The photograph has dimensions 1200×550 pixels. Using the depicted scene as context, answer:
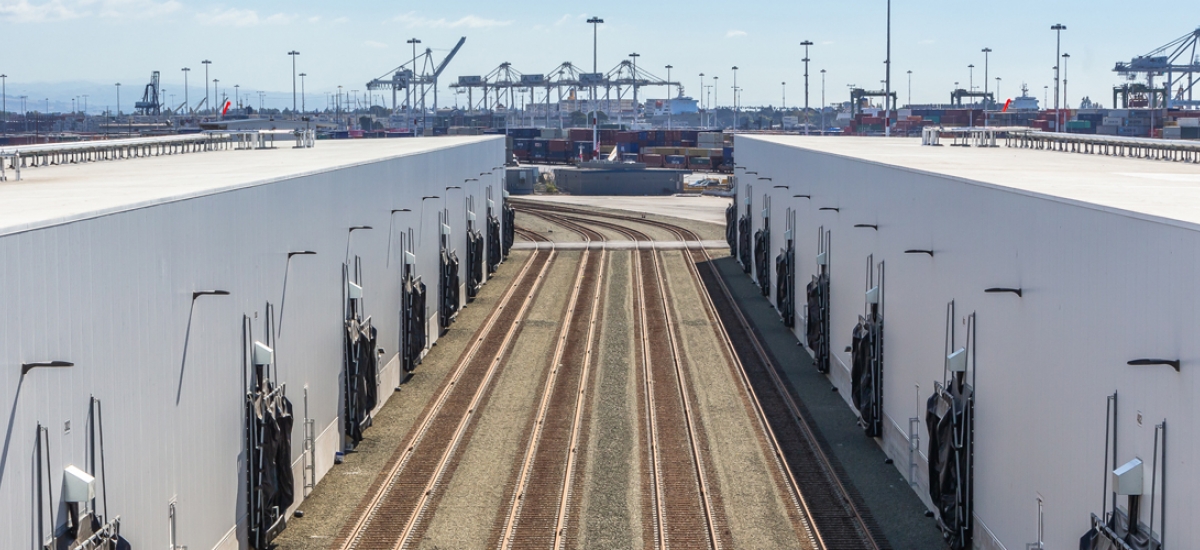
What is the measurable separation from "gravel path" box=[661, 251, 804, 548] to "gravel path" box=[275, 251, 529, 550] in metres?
5.28

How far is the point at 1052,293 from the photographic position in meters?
12.3

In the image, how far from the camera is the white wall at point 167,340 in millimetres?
9312

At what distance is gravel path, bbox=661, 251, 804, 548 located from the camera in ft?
51.0

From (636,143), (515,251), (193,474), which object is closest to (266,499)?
(193,474)

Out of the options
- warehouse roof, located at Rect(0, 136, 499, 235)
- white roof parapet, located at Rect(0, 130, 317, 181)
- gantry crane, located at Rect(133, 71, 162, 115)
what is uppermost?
gantry crane, located at Rect(133, 71, 162, 115)

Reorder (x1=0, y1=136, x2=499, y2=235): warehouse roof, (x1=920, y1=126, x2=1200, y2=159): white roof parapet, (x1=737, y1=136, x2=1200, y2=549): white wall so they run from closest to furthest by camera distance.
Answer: (x1=737, y1=136, x2=1200, y2=549): white wall → (x1=0, y1=136, x2=499, y2=235): warehouse roof → (x1=920, y1=126, x2=1200, y2=159): white roof parapet

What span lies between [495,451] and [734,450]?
3.91m

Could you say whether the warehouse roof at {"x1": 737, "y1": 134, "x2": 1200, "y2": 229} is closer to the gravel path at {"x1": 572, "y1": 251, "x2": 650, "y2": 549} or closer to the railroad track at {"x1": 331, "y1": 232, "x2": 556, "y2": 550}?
the gravel path at {"x1": 572, "y1": 251, "x2": 650, "y2": 549}

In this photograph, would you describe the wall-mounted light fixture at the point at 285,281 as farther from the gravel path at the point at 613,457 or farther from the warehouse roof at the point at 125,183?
the gravel path at the point at 613,457

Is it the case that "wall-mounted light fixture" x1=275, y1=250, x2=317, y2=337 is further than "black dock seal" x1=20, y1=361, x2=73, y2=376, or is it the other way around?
"wall-mounted light fixture" x1=275, y1=250, x2=317, y2=337

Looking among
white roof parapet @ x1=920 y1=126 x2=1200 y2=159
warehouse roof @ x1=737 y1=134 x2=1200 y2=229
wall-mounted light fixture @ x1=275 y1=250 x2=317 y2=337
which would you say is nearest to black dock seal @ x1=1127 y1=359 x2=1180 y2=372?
warehouse roof @ x1=737 y1=134 x2=1200 y2=229

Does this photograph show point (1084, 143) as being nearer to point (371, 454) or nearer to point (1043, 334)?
point (1043, 334)

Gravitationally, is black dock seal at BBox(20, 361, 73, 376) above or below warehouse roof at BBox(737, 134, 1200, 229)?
below

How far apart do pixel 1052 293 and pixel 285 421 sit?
31.5ft
